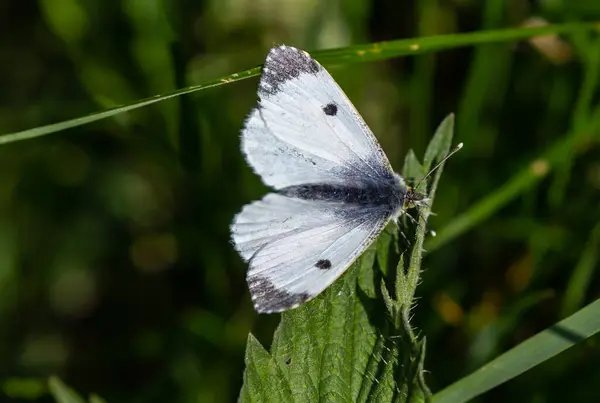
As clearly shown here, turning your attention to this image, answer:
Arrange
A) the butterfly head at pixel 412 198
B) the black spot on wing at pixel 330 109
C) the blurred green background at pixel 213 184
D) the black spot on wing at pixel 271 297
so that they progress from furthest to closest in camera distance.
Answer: the blurred green background at pixel 213 184
the black spot on wing at pixel 330 109
the butterfly head at pixel 412 198
the black spot on wing at pixel 271 297

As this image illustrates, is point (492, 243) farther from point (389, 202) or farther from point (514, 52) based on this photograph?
point (389, 202)

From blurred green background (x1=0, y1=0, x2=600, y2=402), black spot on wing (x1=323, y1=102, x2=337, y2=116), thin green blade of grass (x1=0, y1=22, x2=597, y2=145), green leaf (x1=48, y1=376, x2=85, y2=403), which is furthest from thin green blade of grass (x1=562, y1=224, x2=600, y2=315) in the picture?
green leaf (x1=48, y1=376, x2=85, y2=403)

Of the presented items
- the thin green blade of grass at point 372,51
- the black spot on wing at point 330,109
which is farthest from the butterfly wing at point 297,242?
the thin green blade of grass at point 372,51

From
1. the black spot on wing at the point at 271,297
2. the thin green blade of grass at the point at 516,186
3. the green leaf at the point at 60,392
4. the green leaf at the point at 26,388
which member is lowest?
the green leaf at the point at 26,388

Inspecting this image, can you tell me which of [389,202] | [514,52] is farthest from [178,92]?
[514,52]

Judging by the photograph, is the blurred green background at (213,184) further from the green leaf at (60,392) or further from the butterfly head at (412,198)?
the butterfly head at (412,198)
